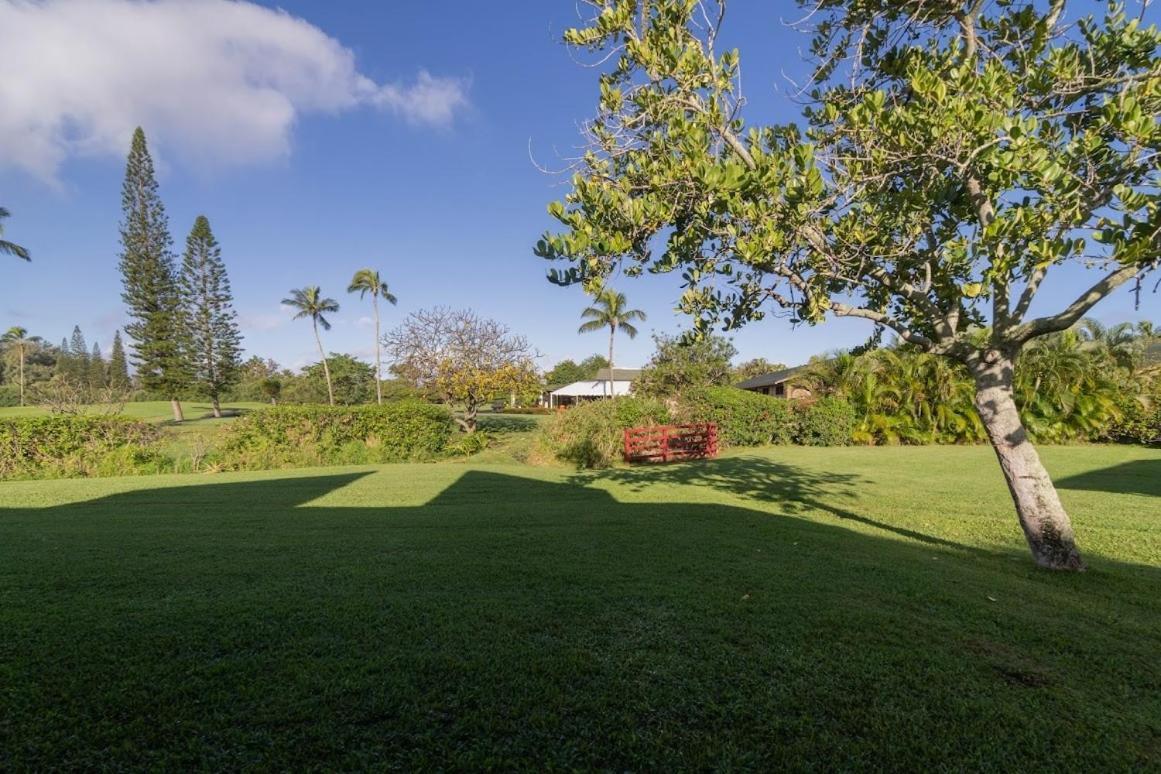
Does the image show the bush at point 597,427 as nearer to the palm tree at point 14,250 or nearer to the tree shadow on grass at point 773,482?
the tree shadow on grass at point 773,482

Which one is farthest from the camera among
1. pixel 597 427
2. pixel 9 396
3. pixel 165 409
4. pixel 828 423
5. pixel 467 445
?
pixel 9 396

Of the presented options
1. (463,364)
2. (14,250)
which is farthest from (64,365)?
(463,364)

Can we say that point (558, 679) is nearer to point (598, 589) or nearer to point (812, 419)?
point (598, 589)

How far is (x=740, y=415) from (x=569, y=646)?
53.5ft

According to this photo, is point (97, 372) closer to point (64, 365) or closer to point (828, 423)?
point (64, 365)

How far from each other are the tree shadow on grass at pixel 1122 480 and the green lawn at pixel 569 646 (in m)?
4.27

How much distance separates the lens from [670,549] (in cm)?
511

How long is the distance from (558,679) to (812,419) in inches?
704

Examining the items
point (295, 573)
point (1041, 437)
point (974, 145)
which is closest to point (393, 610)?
point (295, 573)

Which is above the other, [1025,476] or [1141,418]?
[1025,476]

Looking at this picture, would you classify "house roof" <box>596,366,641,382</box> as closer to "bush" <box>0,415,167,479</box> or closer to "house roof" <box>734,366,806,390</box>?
"house roof" <box>734,366,806,390</box>

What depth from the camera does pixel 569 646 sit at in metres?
2.87

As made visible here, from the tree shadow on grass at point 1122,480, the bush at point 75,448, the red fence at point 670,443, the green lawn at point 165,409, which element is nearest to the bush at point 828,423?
the red fence at point 670,443

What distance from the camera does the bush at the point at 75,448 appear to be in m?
12.2
